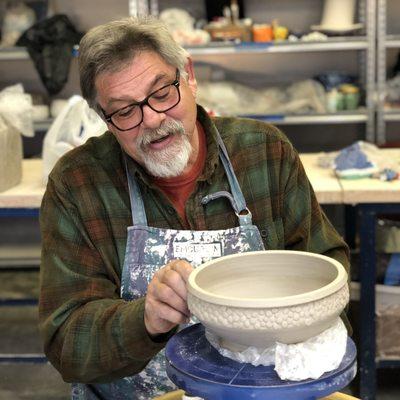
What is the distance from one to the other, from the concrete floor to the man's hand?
193 cm

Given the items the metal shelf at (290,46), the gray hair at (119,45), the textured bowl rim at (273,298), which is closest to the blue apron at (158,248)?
the gray hair at (119,45)

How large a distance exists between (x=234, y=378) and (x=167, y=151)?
59cm

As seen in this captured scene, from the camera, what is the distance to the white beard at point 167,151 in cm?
152

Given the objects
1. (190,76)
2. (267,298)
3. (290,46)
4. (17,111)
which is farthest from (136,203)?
(290,46)

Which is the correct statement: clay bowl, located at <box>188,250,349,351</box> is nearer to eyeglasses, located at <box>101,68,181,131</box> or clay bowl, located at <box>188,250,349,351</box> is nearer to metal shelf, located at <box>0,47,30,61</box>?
eyeglasses, located at <box>101,68,181,131</box>

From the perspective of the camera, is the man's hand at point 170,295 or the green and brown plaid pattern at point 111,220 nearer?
the man's hand at point 170,295

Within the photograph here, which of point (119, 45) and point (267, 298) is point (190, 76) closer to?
point (119, 45)

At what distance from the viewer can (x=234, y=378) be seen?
3.50 ft

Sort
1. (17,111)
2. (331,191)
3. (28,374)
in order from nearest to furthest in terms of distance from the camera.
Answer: (331,191) → (17,111) → (28,374)

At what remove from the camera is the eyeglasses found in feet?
4.93

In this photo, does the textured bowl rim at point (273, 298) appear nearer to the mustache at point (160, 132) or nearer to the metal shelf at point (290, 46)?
the mustache at point (160, 132)

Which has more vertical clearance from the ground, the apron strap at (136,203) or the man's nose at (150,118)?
the man's nose at (150,118)

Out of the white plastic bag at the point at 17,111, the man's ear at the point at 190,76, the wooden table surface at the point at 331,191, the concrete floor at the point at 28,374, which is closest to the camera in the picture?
the man's ear at the point at 190,76

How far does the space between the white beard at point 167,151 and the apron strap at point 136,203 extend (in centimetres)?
8
